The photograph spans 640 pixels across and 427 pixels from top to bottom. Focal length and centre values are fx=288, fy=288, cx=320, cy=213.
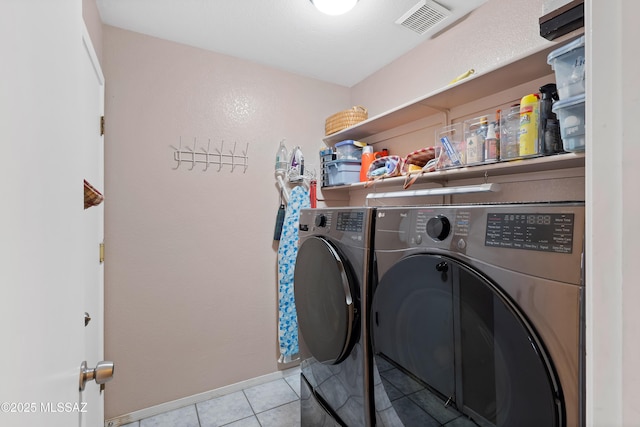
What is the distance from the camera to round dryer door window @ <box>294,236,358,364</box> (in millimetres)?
1228

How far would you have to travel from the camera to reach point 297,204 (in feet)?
7.70

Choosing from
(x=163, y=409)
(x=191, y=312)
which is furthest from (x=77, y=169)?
(x=163, y=409)

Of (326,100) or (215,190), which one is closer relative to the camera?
(215,190)

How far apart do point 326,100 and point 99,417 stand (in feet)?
9.10

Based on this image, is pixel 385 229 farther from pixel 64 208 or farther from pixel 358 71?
pixel 358 71

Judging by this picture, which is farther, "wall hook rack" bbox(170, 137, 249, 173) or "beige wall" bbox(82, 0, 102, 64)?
"wall hook rack" bbox(170, 137, 249, 173)

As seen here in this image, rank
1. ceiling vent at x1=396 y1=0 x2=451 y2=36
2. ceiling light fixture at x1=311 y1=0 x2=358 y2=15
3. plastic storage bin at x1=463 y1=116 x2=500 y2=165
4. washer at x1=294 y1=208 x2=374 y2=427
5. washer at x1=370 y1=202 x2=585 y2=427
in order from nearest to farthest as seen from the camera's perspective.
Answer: washer at x1=370 y1=202 x2=585 y2=427
washer at x1=294 y1=208 x2=374 y2=427
plastic storage bin at x1=463 y1=116 x2=500 y2=165
ceiling light fixture at x1=311 y1=0 x2=358 y2=15
ceiling vent at x1=396 y1=0 x2=451 y2=36

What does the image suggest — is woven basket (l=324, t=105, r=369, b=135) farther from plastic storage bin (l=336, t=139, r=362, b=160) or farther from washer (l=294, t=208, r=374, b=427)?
washer (l=294, t=208, r=374, b=427)

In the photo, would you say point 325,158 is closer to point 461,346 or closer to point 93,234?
point 93,234

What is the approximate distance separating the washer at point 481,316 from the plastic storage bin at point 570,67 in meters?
0.58

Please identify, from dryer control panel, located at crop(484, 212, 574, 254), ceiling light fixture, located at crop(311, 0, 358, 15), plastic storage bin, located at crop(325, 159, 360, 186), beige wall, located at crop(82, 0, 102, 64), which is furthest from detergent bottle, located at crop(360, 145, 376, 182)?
beige wall, located at crop(82, 0, 102, 64)

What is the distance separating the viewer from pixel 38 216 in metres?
0.44

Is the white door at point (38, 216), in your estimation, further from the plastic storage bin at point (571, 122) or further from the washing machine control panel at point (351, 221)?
the plastic storage bin at point (571, 122)

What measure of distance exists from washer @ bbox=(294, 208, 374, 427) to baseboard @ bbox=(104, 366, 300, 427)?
2.34 feet
